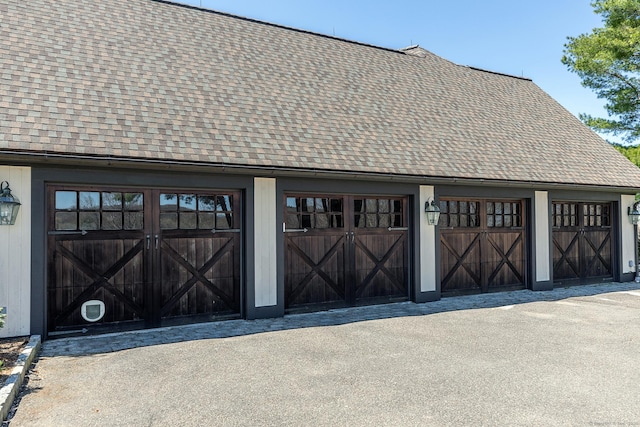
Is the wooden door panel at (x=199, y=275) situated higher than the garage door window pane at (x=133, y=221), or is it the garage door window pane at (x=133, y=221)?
the garage door window pane at (x=133, y=221)

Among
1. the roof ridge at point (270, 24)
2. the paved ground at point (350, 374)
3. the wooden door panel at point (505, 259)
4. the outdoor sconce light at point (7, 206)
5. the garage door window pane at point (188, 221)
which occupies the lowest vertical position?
the paved ground at point (350, 374)

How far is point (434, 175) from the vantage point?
320 inches

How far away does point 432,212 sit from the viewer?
8547mm

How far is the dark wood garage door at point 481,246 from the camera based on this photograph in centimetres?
920

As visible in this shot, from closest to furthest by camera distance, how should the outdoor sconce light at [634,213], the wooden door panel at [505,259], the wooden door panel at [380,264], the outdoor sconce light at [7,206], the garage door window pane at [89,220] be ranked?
the outdoor sconce light at [7,206]
the garage door window pane at [89,220]
the wooden door panel at [380,264]
the wooden door panel at [505,259]
the outdoor sconce light at [634,213]

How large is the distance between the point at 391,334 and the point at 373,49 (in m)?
8.36

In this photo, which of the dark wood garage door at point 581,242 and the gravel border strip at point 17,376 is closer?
the gravel border strip at point 17,376

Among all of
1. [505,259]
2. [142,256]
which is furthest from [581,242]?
[142,256]

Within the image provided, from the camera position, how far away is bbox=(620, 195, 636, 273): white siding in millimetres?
11438

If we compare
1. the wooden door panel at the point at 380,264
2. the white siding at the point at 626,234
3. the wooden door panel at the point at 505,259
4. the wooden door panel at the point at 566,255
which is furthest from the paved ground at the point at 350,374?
the white siding at the point at 626,234

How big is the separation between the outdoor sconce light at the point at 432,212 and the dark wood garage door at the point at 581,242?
3.87 metres

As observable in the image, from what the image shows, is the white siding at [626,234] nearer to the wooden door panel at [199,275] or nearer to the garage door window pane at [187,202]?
the wooden door panel at [199,275]

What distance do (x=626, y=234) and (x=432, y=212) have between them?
6.56 meters

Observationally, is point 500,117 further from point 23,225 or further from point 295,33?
point 23,225
